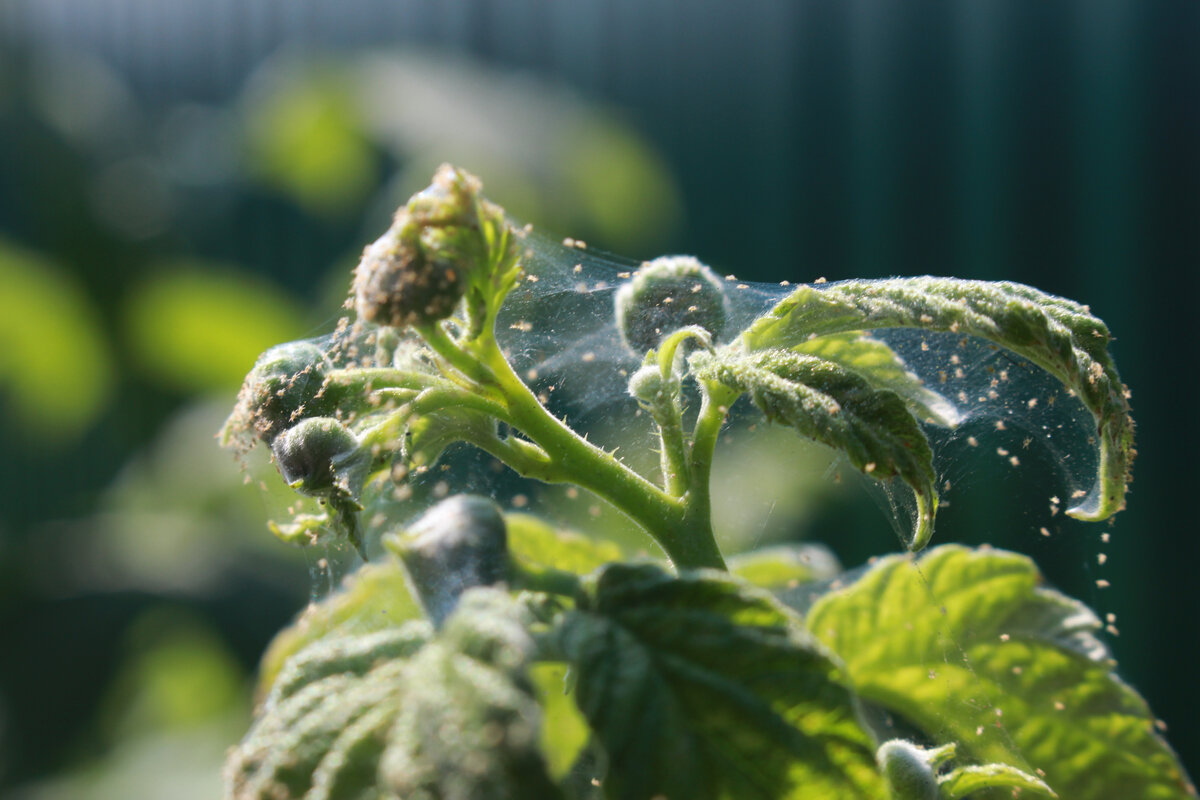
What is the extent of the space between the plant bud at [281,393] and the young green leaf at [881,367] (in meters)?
0.53

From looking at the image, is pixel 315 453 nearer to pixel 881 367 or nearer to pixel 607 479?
pixel 607 479

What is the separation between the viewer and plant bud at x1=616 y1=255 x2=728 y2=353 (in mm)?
1197

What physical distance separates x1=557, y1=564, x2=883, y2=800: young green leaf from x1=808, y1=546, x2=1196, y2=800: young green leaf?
0.58 meters

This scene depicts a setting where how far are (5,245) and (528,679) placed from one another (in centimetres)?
472

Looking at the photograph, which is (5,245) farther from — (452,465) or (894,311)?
(894,311)

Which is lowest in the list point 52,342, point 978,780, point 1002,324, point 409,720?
point 52,342

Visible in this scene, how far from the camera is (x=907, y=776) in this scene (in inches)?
37.7

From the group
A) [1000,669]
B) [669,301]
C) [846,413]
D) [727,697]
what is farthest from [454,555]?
[1000,669]

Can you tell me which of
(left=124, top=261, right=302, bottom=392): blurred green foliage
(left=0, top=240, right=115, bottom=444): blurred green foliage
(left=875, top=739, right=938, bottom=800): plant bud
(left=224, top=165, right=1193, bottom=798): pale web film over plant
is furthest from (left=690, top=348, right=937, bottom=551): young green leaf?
(left=0, top=240, right=115, bottom=444): blurred green foliage

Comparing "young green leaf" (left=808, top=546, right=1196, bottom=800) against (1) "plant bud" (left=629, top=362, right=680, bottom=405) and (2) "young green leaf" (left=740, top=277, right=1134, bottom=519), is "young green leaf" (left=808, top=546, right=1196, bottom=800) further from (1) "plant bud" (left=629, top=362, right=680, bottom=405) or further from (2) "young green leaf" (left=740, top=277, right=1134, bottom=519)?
(1) "plant bud" (left=629, top=362, right=680, bottom=405)

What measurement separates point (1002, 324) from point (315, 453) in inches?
26.1

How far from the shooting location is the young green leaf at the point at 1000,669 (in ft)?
4.22

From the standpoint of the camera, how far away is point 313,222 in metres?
5.89

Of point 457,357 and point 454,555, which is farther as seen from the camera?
point 457,357
